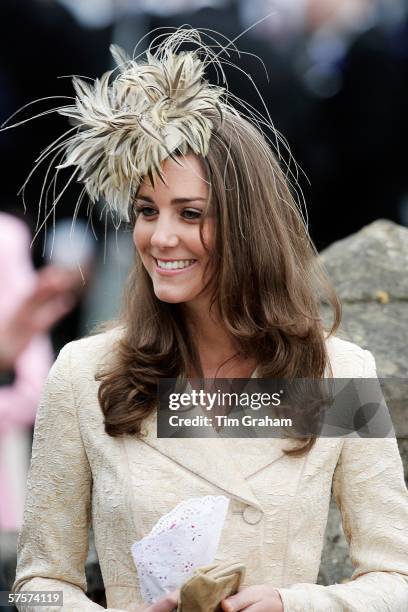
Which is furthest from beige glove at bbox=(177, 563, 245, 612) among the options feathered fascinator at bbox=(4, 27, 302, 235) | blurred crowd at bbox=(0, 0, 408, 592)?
blurred crowd at bbox=(0, 0, 408, 592)

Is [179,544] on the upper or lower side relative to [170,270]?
lower

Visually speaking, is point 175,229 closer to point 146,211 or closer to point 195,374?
point 146,211

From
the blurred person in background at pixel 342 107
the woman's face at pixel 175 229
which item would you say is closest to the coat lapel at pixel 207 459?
the woman's face at pixel 175 229

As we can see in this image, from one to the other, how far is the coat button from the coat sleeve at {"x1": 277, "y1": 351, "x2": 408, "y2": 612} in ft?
0.43

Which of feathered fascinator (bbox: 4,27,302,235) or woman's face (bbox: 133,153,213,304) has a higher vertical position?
feathered fascinator (bbox: 4,27,302,235)

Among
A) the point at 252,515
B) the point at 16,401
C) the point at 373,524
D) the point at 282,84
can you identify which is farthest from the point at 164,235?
the point at 282,84

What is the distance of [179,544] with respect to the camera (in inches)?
70.5

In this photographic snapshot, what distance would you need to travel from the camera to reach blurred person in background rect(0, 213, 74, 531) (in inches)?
124

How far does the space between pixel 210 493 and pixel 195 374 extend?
248mm

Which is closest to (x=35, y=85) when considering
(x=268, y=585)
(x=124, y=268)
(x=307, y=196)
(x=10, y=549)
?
(x=124, y=268)

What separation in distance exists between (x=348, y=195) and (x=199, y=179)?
1762 millimetres

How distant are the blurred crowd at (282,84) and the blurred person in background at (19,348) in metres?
0.10

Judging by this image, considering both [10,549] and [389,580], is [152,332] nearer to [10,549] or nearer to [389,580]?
[389,580]

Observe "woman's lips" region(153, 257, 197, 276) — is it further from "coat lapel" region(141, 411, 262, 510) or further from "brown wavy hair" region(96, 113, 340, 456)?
"coat lapel" region(141, 411, 262, 510)
